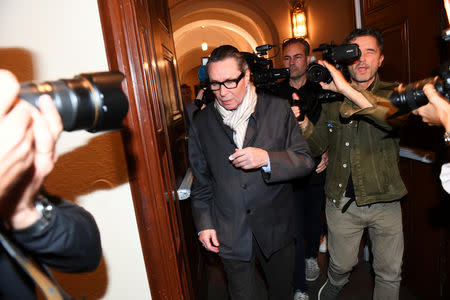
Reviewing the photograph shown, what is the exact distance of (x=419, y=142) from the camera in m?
1.88

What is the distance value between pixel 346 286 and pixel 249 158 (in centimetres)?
169

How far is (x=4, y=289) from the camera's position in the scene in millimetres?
679

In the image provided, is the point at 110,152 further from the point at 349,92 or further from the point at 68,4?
the point at 349,92

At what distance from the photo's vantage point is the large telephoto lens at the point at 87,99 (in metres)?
0.62

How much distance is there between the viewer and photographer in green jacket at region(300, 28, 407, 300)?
5.35ft

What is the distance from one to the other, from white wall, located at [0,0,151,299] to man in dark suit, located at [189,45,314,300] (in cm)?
44

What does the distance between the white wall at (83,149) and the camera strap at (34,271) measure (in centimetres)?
60

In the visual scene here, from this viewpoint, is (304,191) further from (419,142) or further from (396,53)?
(396,53)

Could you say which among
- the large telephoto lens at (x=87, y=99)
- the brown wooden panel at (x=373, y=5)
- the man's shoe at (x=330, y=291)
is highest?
→ the brown wooden panel at (x=373, y=5)

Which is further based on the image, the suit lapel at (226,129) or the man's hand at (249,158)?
the suit lapel at (226,129)

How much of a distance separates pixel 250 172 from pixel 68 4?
1053 mm

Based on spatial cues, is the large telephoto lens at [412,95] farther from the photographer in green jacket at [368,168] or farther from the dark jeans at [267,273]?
the dark jeans at [267,273]

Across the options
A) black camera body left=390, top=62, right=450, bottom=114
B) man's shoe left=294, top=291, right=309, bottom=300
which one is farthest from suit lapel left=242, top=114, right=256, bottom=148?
man's shoe left=294, top=291, right=309, bottom=300

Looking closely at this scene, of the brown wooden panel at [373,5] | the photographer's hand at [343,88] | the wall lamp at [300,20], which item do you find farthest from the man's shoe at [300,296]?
the wall lamp at [300,20]
